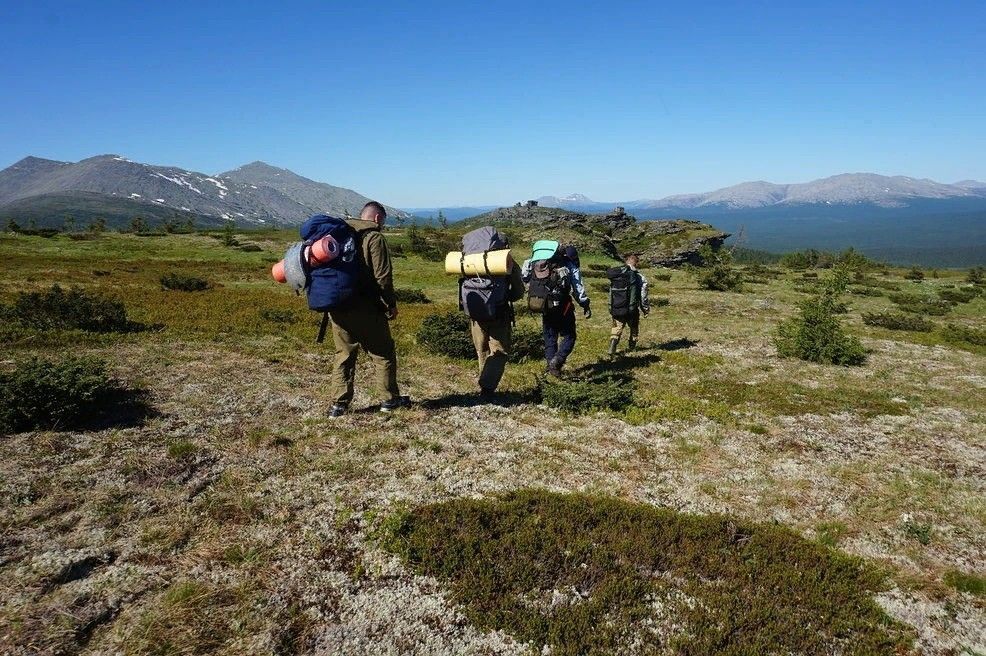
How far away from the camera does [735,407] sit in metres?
10.9

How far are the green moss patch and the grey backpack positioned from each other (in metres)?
3.85

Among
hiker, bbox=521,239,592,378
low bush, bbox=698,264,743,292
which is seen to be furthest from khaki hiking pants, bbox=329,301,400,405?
low bush, bbox=698,264,743,292

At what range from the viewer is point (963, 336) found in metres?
19.2

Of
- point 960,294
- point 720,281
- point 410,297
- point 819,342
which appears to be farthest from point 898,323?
point 410,297

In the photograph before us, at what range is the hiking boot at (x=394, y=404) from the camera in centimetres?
916

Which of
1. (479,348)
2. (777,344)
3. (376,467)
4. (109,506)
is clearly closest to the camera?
(109,506)

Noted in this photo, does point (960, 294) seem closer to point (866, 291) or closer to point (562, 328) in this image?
point (866, 291)

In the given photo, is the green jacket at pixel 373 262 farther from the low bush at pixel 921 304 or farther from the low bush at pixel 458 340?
the low bush at pixel 921 304

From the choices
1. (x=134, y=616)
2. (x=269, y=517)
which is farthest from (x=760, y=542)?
(x=134, y=616)

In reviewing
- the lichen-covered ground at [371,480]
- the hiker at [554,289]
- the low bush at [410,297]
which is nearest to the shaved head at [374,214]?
the lichen-covered ground at [371,480]

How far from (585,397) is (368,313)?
465 centimetres

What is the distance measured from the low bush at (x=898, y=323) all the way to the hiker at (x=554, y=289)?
18.0 meters

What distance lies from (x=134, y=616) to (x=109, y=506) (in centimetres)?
199

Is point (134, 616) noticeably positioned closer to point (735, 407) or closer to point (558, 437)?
point (558, 437)
